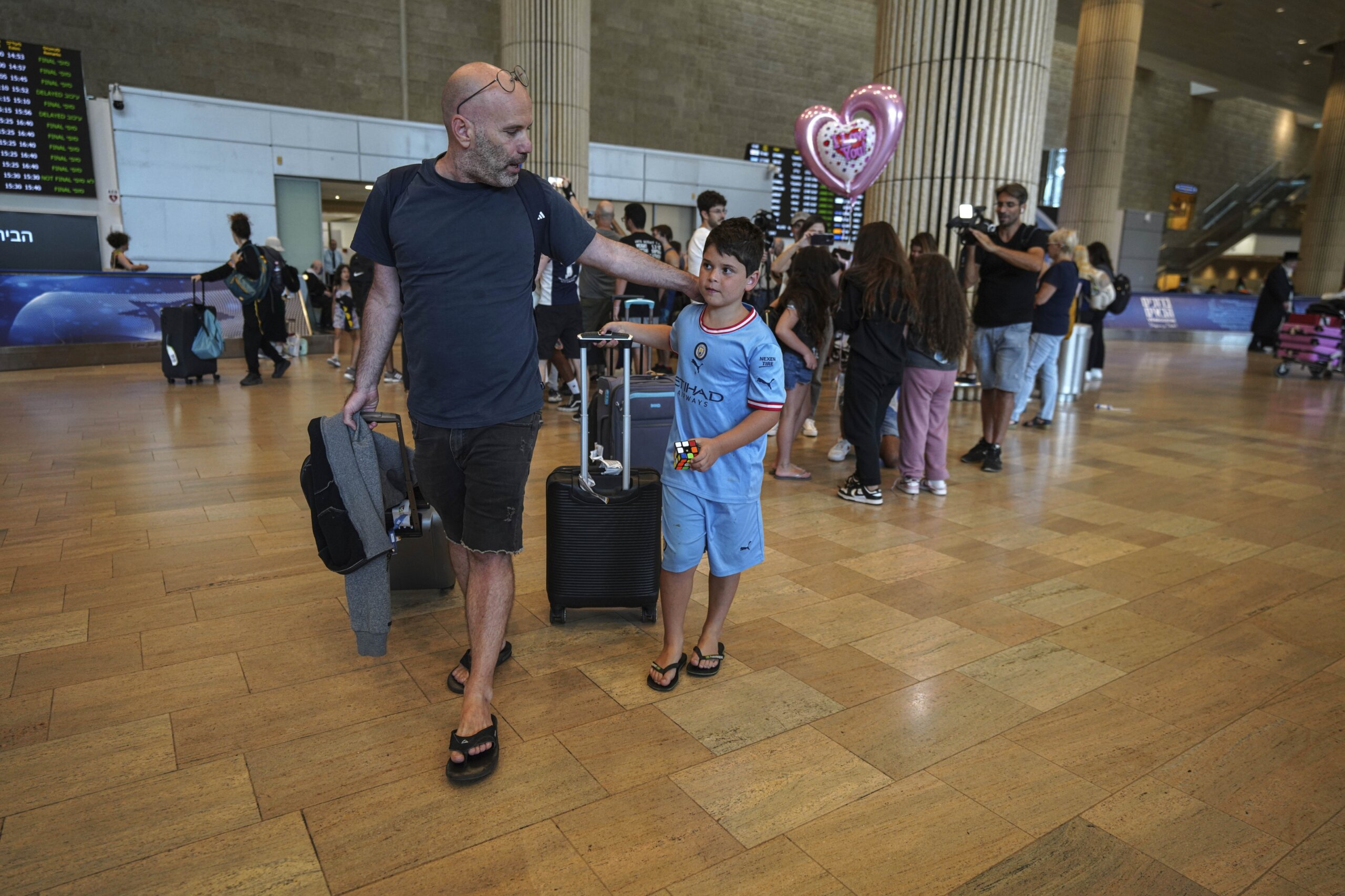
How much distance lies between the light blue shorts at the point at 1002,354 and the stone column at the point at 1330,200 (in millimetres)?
22760

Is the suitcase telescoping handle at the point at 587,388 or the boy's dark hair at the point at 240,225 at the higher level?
the boy's dark hair at the point at 240,225

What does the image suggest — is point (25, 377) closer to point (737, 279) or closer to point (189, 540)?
point (189, 540)

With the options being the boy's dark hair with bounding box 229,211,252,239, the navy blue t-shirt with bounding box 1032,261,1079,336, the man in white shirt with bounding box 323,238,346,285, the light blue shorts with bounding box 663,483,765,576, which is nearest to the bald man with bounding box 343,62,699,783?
the light blue shorts with bounding box 663,483,765,576

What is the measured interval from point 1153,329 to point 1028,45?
13610mm

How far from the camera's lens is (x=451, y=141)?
2.05m

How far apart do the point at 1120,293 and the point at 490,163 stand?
424 inches

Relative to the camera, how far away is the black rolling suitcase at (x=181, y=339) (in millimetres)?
8719

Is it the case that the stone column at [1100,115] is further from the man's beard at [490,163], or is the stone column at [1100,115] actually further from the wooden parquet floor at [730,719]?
the man's beard at [490,163]

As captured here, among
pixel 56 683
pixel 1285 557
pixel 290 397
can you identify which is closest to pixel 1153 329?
pixel 1285 557

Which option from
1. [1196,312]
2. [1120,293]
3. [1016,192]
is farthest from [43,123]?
[1196,312]

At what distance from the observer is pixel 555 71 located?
10.8 meters

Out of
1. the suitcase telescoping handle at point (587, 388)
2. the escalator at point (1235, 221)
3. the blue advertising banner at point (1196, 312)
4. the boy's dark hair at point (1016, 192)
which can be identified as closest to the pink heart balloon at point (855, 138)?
the boy's dark hair at point (1016, 192)

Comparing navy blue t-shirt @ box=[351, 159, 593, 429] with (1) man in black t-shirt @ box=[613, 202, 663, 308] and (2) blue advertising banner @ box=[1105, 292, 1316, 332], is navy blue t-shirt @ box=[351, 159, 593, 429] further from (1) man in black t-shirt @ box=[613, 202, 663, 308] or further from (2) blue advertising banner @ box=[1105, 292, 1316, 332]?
(2) blue advertising banner @ box=[1105, 292, 1316, 332]

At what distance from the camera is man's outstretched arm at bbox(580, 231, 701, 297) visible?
7.71ft
